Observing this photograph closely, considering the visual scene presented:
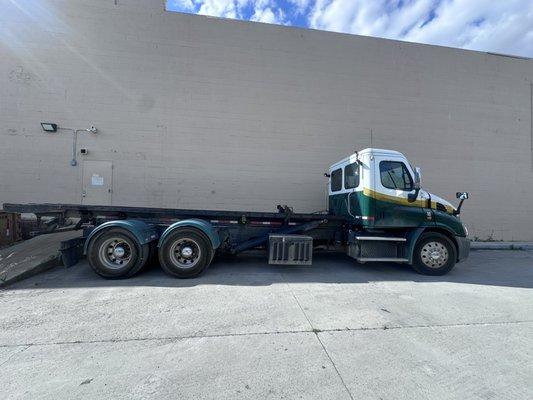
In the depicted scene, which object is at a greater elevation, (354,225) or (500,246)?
(354,225)

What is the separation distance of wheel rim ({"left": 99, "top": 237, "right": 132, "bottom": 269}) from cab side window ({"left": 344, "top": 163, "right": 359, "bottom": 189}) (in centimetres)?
503

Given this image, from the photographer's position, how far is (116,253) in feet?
18.6

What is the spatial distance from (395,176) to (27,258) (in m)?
7.96

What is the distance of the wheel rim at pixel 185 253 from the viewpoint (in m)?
5.82

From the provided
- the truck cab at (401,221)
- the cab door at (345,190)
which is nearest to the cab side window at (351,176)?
the cab door at (345,190)

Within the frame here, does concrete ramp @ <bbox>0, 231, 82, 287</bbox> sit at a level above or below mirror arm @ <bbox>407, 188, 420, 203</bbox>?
below

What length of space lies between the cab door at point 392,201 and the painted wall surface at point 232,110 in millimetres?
3412

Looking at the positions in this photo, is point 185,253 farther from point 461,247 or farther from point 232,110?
point 461,247

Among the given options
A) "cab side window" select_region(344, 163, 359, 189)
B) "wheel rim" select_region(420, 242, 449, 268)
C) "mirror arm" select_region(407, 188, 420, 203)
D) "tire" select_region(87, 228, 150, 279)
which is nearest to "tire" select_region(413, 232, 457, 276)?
"wheel rim" select_region(420, 242, 449, 268)

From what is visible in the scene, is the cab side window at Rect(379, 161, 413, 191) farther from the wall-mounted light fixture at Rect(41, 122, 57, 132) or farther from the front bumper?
the wall-mounted light fixture at Rect(41, 122, 57, 132)

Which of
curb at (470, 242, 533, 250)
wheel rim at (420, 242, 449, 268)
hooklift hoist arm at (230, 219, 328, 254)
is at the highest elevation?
hooklift hoist arm at (230, 219, 328, 254)

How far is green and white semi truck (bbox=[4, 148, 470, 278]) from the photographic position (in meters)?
6.01

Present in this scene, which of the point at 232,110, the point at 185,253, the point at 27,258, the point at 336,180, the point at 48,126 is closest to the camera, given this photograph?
the point at 185,253

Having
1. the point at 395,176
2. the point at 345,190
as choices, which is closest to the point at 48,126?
the point at 345,190
